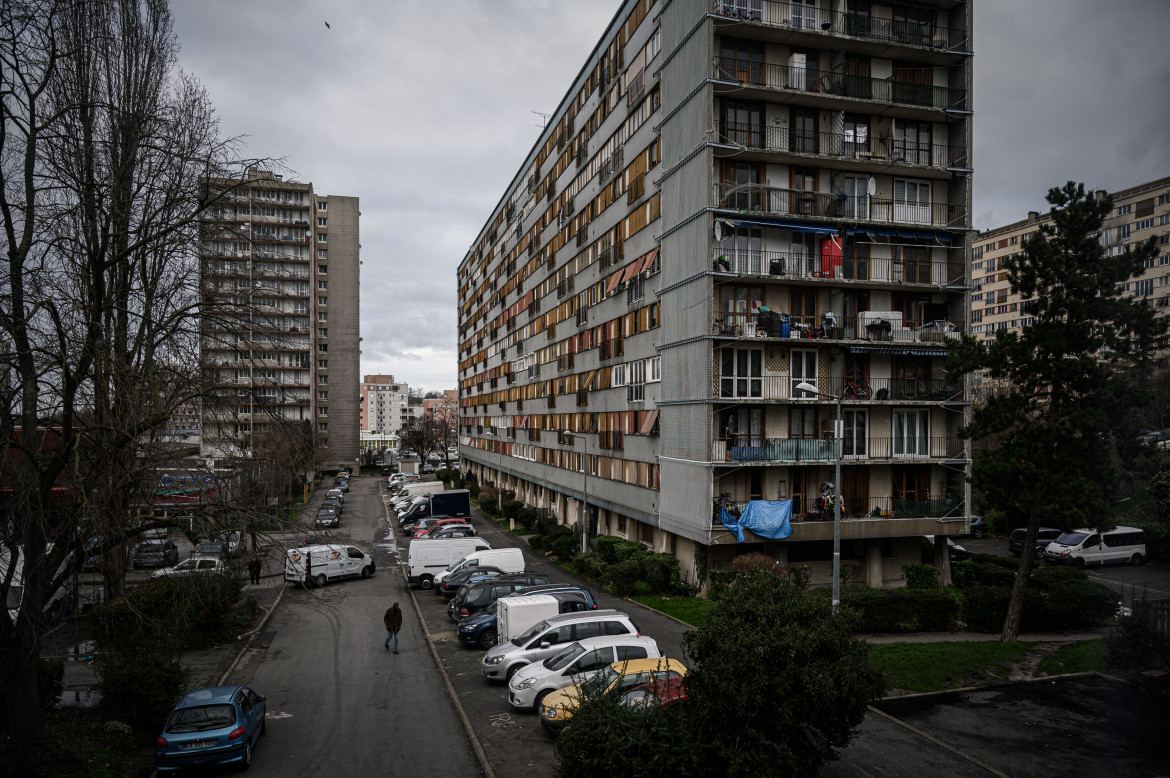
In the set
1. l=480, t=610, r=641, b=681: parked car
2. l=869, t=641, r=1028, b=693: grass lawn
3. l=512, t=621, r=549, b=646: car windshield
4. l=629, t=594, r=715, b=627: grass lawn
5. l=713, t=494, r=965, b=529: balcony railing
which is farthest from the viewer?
l=713, t=494, r=965, b=529: balcony railing

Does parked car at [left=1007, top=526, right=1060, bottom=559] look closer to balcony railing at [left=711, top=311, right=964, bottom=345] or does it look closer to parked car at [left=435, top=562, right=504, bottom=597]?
balcony railing at [left=711, top=311, right=964, bottom=345]

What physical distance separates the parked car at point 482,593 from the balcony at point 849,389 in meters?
10.6

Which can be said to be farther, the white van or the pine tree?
the white van

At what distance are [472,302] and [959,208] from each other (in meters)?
69.9

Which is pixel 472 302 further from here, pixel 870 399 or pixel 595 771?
pixel 595 771

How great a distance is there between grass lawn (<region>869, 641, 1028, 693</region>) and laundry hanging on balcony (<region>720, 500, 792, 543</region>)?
23.5ft

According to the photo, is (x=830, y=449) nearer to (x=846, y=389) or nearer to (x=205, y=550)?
(x=846, y=389)

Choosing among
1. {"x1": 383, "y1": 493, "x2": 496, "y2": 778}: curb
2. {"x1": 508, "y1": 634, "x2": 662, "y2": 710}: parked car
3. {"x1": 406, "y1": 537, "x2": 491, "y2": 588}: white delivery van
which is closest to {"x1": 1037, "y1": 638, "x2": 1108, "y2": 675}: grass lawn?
{"x1": 508, "y1": 634, "x2": 662, "y2": 710}: parked car

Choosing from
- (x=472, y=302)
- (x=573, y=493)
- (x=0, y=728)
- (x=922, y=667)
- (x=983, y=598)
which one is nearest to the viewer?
(x=0, y=728)

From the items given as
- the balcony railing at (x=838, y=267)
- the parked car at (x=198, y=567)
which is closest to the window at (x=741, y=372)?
the balcony railing at (x=838, y=267)

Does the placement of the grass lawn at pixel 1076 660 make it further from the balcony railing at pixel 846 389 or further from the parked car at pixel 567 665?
the balcony railing at pixel 846 389

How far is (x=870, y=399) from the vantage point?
30.6m

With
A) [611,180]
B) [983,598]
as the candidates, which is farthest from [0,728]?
[611,180]

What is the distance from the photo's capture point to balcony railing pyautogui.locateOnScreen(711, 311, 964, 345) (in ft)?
96.8
